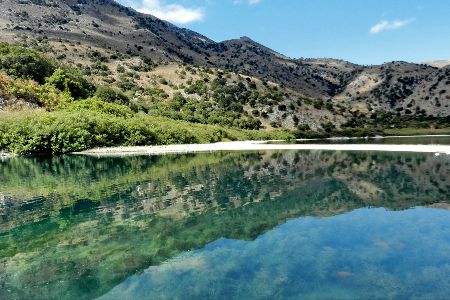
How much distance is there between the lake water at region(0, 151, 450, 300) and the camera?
13.7 metres

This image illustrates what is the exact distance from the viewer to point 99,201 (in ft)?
94.3

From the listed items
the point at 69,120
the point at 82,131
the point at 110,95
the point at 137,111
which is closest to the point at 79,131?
the point at 82,131

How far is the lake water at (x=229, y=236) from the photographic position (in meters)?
Result: 13.7

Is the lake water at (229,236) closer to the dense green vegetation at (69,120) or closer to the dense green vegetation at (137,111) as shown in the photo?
the dense green vegetation at (69,120)

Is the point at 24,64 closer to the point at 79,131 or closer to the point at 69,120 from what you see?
the point at 69,120

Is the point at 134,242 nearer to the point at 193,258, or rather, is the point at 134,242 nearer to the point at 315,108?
the point at 193,258

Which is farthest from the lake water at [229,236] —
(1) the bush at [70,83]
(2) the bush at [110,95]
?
(2) the bush at [110,95]

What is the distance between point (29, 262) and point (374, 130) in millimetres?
120389

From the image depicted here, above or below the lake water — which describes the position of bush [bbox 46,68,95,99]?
above

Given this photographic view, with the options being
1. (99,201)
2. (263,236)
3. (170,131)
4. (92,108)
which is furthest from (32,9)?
(263,236)

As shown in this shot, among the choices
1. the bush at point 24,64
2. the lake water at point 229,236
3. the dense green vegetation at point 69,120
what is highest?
the bush at point 24,64

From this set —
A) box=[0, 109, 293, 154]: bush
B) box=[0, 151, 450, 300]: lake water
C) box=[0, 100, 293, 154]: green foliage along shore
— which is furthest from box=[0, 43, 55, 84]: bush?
box=[0, 151, 450, 300]: lake water

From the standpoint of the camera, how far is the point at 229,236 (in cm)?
1972

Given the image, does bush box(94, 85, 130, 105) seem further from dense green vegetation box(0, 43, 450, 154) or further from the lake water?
the lake water
